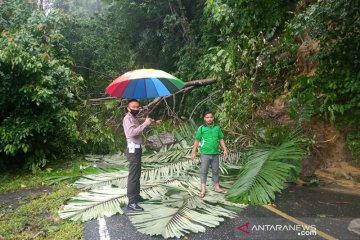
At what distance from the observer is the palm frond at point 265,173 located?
523 centimetres

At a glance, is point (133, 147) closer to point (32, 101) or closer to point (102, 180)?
point (102, 180)

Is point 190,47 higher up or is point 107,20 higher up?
point 107,20

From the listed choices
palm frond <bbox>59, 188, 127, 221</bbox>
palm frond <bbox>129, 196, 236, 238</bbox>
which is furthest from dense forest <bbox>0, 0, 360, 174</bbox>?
palm frond <bbox>59, 188, 127, 221</bbox>

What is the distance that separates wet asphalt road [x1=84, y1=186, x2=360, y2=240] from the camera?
4.23m

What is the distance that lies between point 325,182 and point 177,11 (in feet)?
36.7

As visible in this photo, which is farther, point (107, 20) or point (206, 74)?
point (107, 20)

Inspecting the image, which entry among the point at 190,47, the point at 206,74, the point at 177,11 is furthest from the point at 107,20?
the point at 206,74

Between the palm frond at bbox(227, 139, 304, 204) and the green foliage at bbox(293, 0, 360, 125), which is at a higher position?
the green foliage at bbox(293, 0, 360, 125)

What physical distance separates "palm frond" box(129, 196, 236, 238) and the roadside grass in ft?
2.77

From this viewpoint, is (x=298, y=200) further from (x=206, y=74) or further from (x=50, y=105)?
(x=206, y=74)

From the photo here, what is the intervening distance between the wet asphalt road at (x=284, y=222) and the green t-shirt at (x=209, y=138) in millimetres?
1051

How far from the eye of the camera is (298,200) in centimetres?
547

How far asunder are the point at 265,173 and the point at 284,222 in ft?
3.67

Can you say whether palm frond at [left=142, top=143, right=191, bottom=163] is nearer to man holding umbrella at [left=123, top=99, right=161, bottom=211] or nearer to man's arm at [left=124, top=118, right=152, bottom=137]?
man holding umbrella at [left=123, top=99, right=161, bottom=211]
